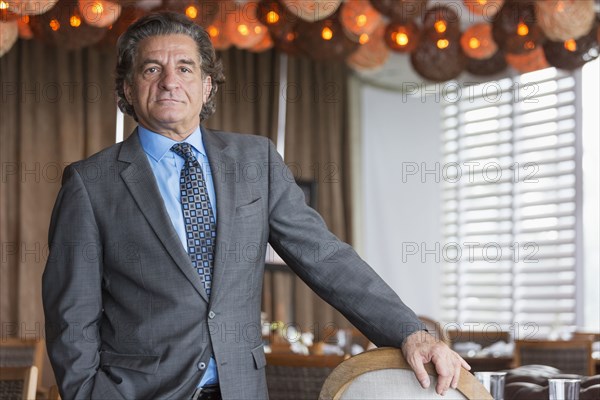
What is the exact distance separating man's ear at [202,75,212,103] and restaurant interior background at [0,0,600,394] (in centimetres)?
449

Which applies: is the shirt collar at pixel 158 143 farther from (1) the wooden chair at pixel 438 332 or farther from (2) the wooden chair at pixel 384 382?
(1) the wooden chair at pixel 438 332

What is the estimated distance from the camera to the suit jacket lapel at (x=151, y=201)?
2.15m

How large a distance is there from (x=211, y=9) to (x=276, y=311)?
427 cm

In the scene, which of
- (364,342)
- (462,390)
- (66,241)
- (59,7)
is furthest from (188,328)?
(364,342)

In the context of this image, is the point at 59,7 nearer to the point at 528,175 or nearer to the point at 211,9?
the point at 211,9

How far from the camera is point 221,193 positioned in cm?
226

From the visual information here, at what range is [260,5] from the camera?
626cm

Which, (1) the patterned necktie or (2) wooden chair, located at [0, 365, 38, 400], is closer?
(1) the patterned necktie

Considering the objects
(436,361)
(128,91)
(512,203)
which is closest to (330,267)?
(436,361)

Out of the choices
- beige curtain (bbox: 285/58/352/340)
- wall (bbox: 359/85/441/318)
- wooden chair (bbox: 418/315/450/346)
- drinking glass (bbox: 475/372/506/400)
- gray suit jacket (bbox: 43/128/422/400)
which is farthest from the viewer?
wall (bbox: 359/85/441/318)

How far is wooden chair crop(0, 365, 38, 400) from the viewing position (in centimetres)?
308

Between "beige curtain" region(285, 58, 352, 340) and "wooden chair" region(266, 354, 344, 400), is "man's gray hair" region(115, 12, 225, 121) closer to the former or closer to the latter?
"wooden chair" region(266, 354, 344, 400)

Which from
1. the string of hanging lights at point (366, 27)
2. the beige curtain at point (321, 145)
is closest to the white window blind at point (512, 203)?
the beige curtain at point (321, 145)

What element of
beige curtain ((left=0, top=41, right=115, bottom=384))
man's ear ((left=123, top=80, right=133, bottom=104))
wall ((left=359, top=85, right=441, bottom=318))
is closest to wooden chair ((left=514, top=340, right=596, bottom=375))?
man's ear ((left=123, top=80, right=133, bottom=104))
